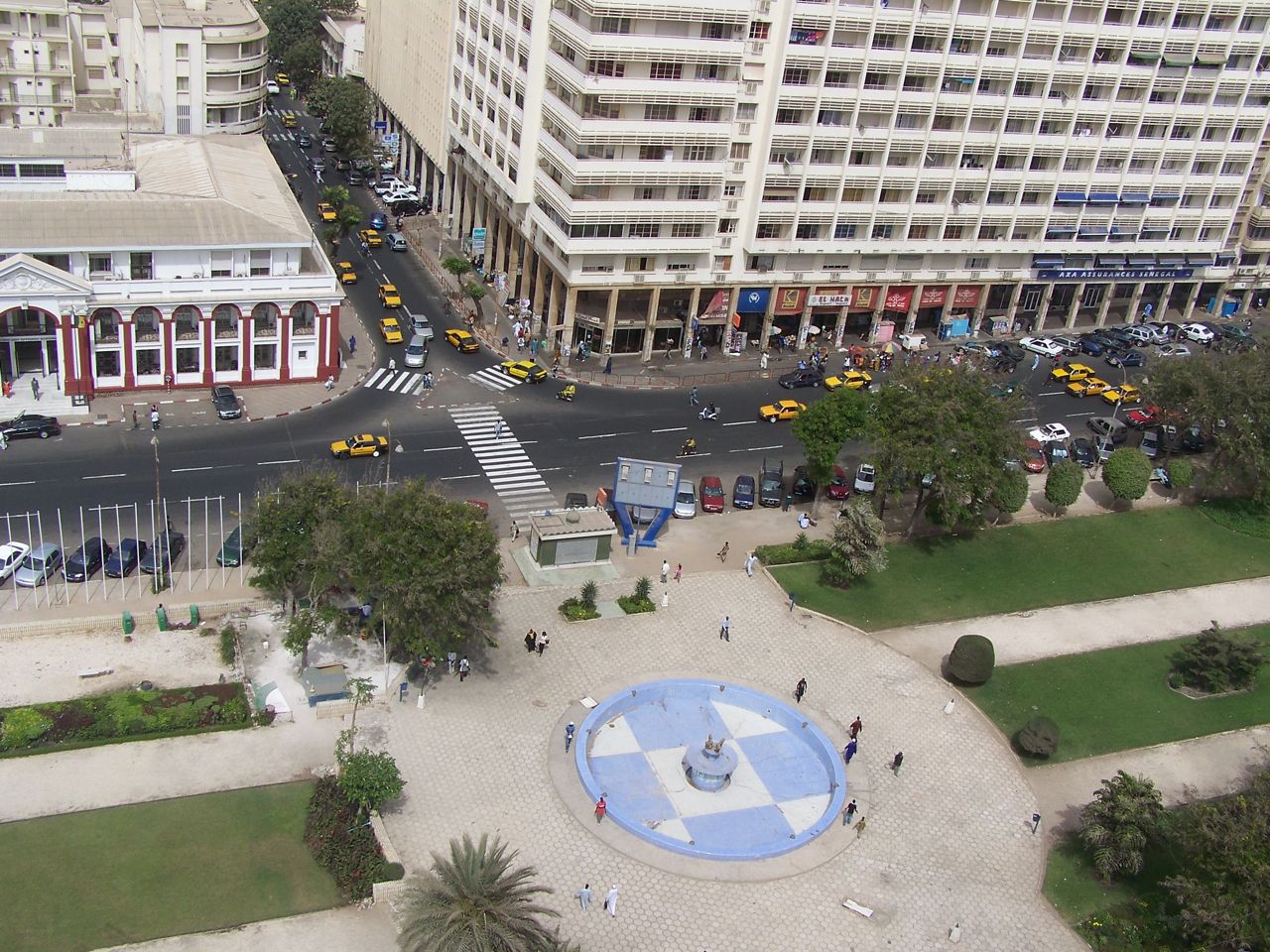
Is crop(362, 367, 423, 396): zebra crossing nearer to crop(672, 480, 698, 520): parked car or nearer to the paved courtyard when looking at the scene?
crop(672, 480, 698, 520): parked car

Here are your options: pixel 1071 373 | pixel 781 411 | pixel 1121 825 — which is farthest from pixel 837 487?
pixel 1121 825

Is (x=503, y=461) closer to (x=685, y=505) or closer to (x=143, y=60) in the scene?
(x=685, y=505)

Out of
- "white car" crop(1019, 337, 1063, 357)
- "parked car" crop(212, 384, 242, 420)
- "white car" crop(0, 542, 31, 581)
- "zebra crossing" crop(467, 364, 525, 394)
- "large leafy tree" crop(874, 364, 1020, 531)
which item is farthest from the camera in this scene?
"white car" crop(1019, 337, 1063, 357)

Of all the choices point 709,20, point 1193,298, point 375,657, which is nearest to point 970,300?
point 1193,298

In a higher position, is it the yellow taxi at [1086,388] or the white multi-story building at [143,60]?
the white multi-story building at [143,60]

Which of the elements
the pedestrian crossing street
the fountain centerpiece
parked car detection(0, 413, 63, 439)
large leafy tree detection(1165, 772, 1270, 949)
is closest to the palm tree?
the fountain centerpiece

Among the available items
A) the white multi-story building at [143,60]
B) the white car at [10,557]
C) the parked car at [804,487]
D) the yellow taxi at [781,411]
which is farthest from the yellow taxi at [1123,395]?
the white multi-story building at [143,60]

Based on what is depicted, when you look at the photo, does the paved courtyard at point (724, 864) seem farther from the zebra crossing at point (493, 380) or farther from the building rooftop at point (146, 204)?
the building rooftop at point (146, 204)
